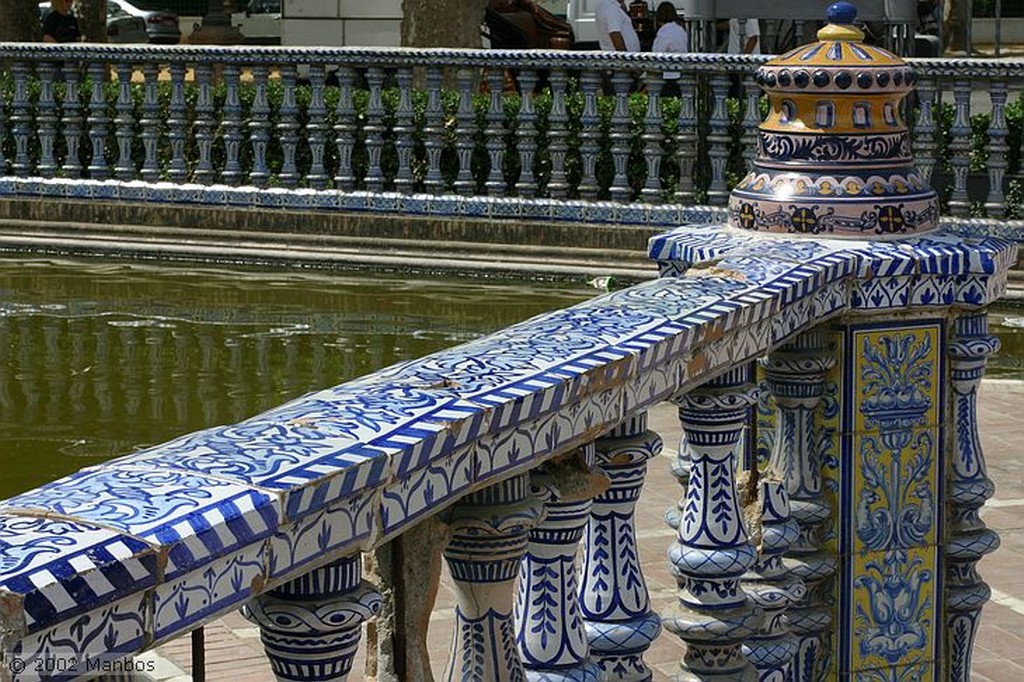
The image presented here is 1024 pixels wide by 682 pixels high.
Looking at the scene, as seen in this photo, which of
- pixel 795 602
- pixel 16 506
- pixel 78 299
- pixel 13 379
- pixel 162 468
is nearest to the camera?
pixel 16 506

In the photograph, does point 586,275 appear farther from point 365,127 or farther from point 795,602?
point 795,602

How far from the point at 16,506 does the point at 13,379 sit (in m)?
8.45

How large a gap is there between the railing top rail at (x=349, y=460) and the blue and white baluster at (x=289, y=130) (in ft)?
34.1

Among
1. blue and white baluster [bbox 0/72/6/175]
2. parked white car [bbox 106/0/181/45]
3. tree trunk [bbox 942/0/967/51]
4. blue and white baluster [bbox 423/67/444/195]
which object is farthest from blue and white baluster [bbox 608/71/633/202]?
tree trunk [bbox 942/0/967/51]

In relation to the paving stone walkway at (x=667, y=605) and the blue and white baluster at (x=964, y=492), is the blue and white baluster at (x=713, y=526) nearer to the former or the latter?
the blue and white baluster at (x=964, y=492)

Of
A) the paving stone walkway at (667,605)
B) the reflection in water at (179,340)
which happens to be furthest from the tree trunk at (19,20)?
the paving stone walkway at (667,605)

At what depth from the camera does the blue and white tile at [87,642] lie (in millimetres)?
1885

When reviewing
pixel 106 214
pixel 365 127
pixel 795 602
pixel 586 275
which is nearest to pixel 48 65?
pixel 106 214

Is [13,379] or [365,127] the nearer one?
[13,379]

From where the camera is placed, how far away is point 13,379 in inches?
408

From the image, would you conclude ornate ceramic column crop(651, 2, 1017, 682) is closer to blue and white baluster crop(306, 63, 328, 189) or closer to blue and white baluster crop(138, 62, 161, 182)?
blue and white baluster crop(306, 63, 328, 189)

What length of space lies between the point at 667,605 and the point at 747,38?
1322 centimetres

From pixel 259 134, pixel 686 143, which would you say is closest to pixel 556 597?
pixel 686 143

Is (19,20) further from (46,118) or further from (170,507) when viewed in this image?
(170,507)
